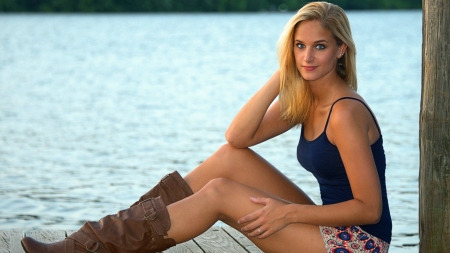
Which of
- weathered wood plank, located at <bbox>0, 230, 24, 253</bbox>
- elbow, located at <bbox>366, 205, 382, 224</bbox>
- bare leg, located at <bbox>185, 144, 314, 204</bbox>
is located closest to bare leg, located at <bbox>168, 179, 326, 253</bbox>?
elbow, located at <bbox>366, 205, 382, 224</bbox>

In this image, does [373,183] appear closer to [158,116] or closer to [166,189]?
[166,189]

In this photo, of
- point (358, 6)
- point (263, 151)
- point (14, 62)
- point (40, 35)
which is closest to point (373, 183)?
point (263, 151)

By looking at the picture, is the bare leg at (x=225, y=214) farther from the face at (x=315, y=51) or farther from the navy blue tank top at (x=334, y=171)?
the face at (x=315, y=51)

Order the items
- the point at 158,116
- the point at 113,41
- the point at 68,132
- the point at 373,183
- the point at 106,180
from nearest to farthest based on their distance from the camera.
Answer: the point at 373,183 → the point at 106,180 → the point at 68,132 → the point at 158,116 → the point at 113,41

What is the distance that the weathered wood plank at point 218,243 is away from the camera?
3.97 metres

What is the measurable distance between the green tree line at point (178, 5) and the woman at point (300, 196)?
5805 cm

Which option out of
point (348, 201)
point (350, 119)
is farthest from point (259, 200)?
point (350, 119)

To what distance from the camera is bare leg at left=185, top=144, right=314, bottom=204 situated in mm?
3584

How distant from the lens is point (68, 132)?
1103cm

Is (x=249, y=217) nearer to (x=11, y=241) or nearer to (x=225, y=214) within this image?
(x=225, y=214)

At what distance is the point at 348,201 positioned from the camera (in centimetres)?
312

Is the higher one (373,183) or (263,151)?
(373,183)

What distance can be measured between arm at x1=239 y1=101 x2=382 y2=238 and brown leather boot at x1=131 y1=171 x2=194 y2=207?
418 mm

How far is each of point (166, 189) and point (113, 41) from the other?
1348 inches
